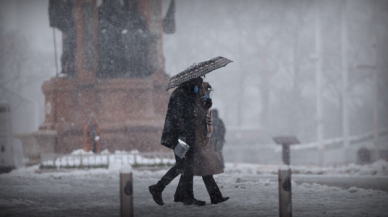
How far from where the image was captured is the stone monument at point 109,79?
17484mm

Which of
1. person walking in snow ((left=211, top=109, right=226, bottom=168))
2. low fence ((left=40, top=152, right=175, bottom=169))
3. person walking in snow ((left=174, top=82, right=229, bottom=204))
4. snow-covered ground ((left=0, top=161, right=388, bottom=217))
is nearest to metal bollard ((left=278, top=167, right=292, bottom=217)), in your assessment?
snow-covered ground ((left=0, top=161, right=388, bottom=217))

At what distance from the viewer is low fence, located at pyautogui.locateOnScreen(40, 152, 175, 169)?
1491cm

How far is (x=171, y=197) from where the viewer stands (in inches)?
339

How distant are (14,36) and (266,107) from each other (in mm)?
21453

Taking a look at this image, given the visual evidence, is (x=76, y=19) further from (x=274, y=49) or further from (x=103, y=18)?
(x=274, y=49)

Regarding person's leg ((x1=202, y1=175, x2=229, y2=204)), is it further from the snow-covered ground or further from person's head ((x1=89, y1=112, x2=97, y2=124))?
person's head ((x1=89, y1=112, x2=97, y2=124))

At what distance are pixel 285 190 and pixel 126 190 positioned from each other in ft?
5.27

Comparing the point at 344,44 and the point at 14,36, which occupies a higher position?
the point at 14,36

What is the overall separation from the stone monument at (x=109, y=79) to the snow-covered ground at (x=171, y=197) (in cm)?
393

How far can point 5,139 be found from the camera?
15.1m

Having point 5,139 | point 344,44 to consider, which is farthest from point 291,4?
point 5,139

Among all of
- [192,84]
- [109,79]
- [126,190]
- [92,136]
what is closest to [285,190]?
[126,190]

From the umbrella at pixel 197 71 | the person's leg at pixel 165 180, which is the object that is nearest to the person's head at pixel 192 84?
the umbrella at pixel 197 71

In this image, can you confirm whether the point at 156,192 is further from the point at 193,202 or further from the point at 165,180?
the point at 193,202
